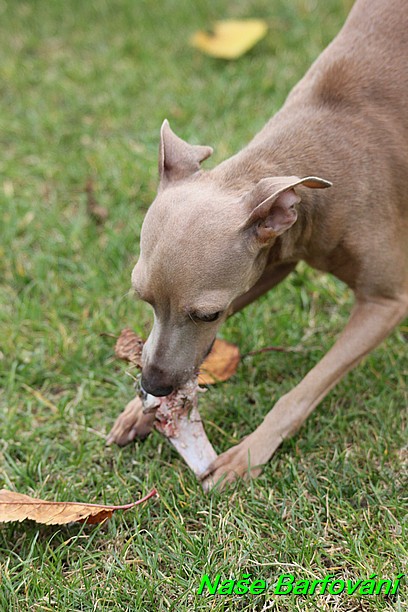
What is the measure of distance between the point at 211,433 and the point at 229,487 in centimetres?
39

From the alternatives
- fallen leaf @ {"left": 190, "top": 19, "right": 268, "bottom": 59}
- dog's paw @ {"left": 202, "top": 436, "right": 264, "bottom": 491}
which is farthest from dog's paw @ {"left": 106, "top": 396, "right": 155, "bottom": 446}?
fallen leaf @ {"left": 190, "top": 19, "right": 268, "bottom": 59}

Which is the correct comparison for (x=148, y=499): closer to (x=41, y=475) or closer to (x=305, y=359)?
(x=41, y=475)

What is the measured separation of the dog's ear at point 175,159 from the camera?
3545mm

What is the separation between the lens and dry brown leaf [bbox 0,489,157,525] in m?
3.27

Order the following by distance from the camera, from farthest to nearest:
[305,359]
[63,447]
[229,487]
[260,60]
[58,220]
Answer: [260,60]
[58,220]
[305,359]
[63,447]
[229,487]

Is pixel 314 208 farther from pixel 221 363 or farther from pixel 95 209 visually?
pixel 95 209

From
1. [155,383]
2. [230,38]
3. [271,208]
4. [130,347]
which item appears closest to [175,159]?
[271,208]

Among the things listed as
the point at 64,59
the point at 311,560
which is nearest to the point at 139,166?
the point at 64,59

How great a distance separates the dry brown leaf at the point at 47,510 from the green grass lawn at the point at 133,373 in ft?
0.27

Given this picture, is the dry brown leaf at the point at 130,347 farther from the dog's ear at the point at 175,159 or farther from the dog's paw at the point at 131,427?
the dog's ear at the point at 175,159

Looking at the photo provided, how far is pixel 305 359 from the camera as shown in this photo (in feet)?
14.0

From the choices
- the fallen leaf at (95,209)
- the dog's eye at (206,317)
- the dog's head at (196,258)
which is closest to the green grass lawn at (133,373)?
the fallen leaf at (95,209)

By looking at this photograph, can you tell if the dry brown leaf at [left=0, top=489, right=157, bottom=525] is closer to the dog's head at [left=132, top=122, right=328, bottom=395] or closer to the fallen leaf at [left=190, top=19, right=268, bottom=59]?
the dog's head at [left=132, top=122, right=328, bottom=395]

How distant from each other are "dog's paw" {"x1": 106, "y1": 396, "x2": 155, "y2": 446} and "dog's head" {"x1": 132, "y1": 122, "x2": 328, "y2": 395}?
0.45m
